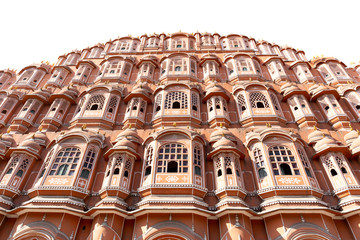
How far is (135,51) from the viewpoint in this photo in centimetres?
2858

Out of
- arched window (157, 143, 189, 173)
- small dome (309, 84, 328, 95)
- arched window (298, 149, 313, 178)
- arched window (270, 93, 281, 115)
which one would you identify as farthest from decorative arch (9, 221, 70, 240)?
small dome (309, 84, 328, 95)

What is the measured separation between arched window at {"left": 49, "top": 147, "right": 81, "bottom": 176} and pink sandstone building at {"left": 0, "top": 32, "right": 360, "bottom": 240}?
80 mm

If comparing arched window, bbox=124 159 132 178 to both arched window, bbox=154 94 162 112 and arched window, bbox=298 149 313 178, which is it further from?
arched window, bbox=298 149 313 178

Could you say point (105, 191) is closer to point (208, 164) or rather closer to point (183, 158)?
point (183, 158)

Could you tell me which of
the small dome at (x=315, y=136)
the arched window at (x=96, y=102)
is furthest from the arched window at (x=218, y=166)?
the arched window at (x=96, y=102)

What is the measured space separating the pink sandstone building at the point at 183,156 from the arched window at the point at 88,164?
85mm

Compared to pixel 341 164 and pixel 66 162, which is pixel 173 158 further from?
pixel 341 164

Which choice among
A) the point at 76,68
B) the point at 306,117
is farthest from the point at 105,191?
the point at 76,68

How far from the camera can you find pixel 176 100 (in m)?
19.6

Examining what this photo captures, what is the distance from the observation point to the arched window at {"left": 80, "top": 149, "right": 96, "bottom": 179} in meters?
14.3

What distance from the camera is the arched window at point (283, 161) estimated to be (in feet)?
45.0

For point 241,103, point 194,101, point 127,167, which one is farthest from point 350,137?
point 127,167

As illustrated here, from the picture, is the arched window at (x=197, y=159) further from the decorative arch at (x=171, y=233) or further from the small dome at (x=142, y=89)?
the small dome at (x=142, y=89)

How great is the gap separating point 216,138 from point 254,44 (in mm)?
18981
